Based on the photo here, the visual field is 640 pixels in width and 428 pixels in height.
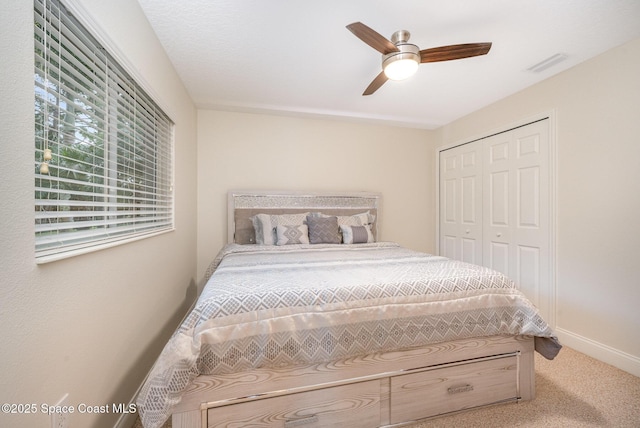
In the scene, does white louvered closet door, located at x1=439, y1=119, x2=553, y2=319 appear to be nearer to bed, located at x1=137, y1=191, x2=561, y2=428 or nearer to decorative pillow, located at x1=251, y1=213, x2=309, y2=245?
bed, located at x1=137, y1=191, x2=561, y2=428

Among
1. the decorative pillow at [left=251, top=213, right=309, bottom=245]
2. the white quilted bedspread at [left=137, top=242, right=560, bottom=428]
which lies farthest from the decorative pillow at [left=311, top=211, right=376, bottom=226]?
the white quilted bedspread at [left=137, top=242, right=560, bottom=428]

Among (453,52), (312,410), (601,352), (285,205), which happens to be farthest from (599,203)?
(285,205)

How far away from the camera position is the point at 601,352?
2020mm

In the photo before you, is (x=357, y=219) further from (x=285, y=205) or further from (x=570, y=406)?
(x=570, y=406)

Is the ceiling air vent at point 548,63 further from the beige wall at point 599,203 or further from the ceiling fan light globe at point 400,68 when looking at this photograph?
the ceiling fan light globe at point 400,68

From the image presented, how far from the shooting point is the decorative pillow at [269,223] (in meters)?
2.87

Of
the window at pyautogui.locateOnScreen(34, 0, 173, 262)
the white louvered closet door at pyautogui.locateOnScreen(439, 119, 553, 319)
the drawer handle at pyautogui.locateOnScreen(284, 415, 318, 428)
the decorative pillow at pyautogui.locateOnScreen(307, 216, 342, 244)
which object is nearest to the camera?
the window at pyautogui.locateOnScreen(34, 0, 173, 262)

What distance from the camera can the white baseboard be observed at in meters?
1.84

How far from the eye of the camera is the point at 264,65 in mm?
2303

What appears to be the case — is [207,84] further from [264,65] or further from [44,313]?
[44,313]

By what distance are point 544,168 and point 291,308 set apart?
275 centimetres

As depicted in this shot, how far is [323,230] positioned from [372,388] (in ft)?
5.95

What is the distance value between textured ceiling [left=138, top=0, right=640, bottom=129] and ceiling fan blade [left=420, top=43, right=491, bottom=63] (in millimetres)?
232

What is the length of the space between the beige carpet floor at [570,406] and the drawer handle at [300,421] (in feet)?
1.75
